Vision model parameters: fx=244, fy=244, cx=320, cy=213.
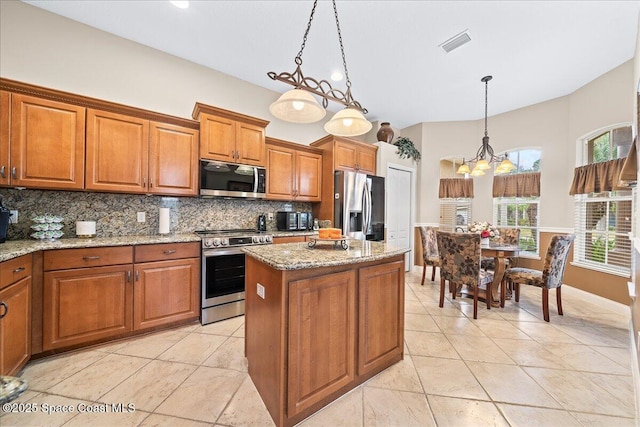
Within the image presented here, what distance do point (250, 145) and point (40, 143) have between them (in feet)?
6.24

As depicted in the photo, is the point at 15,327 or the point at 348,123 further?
the point at 348,123

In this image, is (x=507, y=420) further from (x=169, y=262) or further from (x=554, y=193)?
(x=554, y=193)

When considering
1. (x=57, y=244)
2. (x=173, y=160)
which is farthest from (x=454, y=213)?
(x=57, y=244)

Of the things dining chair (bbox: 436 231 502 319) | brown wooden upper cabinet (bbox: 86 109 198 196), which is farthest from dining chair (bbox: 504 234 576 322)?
brown wooden upper cabinet (bbox: 86 109 198 196)

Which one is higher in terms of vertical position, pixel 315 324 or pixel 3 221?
pixel 3 221

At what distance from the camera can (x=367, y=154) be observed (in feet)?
14.4

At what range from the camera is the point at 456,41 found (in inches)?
109

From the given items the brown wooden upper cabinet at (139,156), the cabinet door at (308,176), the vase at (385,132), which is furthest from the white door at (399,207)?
the brown wooden upper cabinet at (139,156)

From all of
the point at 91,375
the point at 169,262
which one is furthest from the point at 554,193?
the point at 91,375

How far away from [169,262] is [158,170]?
1.03m

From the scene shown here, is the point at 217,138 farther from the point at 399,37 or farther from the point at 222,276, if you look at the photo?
the point at 399,37

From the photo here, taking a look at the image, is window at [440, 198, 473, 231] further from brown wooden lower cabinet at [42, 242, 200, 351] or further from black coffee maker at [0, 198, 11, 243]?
black coffee maker at [0, 198, 11, 243]

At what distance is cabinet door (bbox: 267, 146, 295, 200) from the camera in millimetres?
3537

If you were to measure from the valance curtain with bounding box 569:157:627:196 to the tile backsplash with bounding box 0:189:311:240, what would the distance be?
468 centimetres
